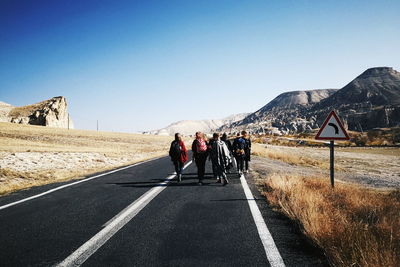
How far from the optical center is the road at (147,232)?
10.5 ft

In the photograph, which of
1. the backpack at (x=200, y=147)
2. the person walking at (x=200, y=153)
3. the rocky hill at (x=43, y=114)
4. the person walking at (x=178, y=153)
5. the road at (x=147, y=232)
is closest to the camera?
the road at (x=147, y=232)

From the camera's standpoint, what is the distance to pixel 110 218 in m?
4.89

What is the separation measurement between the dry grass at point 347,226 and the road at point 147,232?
0.26 m

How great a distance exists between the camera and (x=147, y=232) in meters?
4.11

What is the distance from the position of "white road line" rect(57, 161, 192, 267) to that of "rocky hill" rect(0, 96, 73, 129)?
107730mm

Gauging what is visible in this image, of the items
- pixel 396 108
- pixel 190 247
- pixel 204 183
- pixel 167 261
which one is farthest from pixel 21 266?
pixel 396 108

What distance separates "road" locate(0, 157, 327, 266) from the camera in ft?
10.5

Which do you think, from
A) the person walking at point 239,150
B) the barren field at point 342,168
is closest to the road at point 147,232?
the person walking at point 239,150

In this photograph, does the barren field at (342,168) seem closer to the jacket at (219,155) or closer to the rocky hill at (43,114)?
the jacket at (219,155)

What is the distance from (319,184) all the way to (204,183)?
3.92 m

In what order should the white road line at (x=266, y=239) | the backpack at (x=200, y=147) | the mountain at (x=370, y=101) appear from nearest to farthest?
the white road line at (x=266, y=239) → the backpack at (x=200, y=147) → the mountain at (x=370, y=101)

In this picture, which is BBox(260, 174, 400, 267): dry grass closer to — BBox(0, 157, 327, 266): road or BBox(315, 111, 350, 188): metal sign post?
BBox(0, 157, 327, 266): road

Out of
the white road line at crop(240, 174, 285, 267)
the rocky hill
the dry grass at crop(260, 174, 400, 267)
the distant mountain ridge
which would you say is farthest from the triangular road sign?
the distant mountain ridge

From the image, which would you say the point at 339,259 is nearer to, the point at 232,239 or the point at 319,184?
the point at 232,239
